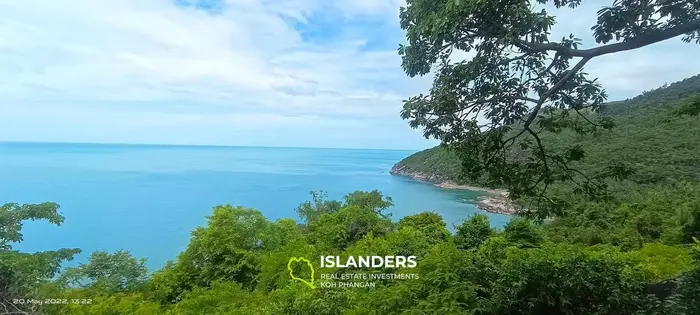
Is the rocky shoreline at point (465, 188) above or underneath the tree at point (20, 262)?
underneath

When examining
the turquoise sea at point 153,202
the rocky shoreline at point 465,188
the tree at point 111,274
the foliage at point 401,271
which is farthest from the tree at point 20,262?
the rocky shoreline at point 465,188

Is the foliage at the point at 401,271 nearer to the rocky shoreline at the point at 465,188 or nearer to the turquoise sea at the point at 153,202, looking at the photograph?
the turquoise sea at the point at 153,202

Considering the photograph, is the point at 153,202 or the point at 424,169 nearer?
the point at 153,202

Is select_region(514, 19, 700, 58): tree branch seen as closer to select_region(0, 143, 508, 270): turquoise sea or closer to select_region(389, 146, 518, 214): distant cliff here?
select_region(0, 143, 508, 270): turquoise sea

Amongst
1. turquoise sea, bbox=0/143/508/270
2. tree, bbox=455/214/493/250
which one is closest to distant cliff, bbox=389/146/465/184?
turquoise sea, bbox=0/143/508/270

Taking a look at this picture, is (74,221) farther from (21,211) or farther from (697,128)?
(697,128)

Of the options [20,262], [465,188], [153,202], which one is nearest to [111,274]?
[20,262]

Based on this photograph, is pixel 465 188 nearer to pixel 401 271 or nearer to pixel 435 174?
pixel 435 174

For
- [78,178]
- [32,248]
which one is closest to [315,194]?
[32,248]
